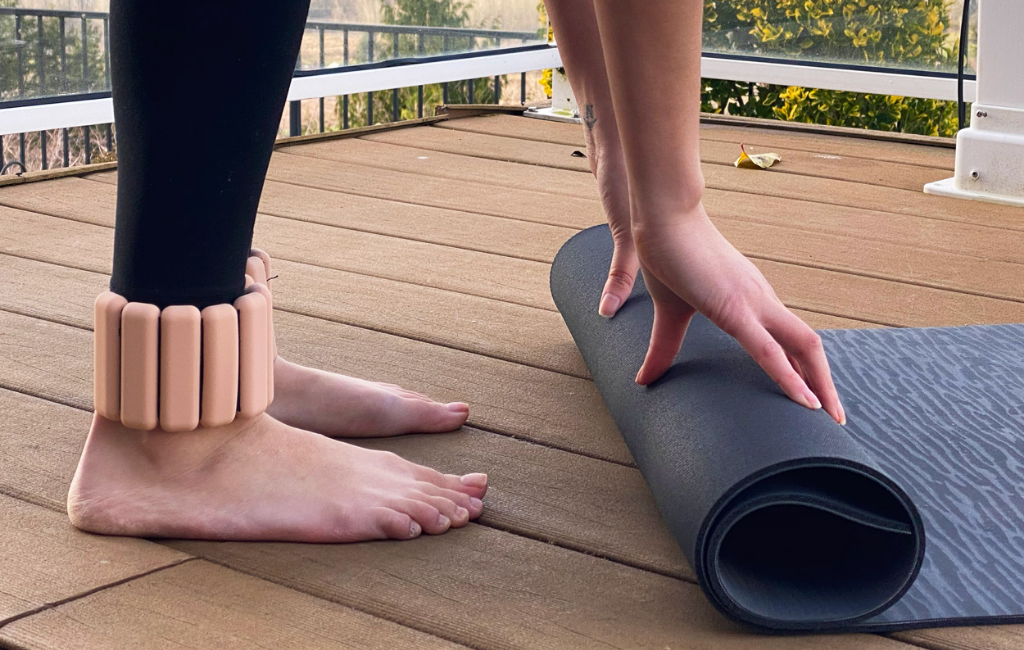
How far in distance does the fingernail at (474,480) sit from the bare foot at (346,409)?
152mm

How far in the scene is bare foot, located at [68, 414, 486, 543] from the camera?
3.28ft

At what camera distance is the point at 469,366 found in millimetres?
1434

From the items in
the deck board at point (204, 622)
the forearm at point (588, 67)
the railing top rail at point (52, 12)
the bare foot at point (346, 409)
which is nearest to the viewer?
the deck board at point (204, 622)

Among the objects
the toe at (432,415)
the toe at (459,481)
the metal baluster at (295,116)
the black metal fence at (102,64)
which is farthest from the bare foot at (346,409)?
the metal baluster at (295,116)

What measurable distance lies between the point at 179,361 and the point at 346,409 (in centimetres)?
28

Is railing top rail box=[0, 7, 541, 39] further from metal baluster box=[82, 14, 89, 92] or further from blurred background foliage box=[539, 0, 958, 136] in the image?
blurred background foliage box=[539, 0, 958, 136]

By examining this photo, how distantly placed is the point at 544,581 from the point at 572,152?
197 cm

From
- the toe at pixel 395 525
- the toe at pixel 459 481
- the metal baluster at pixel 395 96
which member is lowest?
the toe at pixel 395 525

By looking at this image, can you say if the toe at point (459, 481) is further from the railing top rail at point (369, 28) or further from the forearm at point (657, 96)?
the railing top rail at point (369, 28)

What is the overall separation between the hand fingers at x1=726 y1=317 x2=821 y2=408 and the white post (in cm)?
162

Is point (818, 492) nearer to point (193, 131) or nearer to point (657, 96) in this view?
point (657, 96)

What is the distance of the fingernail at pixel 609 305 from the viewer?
1296 millimetres

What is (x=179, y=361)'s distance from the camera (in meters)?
0.97

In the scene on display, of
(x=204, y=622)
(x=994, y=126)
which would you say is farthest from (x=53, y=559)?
(x=994, y=126)
